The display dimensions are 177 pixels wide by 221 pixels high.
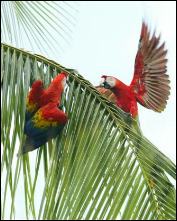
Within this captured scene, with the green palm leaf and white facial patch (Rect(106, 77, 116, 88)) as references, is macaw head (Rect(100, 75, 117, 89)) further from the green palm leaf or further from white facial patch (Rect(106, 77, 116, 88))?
the green palm leaf

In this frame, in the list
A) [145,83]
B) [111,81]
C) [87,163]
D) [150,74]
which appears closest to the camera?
[87,163]

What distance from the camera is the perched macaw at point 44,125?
2250 mm

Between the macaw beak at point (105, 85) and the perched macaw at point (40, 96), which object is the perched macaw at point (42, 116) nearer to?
the perched macaw at point (40, 96)

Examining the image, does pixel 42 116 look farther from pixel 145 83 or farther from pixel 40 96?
pixel 145 83

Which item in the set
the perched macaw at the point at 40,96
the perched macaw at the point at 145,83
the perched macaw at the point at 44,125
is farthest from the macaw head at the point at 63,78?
the perched macaw at the point at 145,83

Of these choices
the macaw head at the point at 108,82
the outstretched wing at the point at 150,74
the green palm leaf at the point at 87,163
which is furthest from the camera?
the macaw head at the point at 108,82

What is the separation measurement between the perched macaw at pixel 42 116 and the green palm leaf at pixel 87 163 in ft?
0.11

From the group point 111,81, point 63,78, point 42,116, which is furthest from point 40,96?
point 111,81

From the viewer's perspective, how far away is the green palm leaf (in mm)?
1988

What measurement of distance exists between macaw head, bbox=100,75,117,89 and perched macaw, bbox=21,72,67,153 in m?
0.79

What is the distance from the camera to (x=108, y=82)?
322 cm

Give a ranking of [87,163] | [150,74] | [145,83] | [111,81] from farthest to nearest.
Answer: [145,83]
[150,74]
[111,81]
[87,163]

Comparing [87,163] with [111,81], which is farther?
[111,81]

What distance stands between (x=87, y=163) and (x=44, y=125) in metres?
0.25
